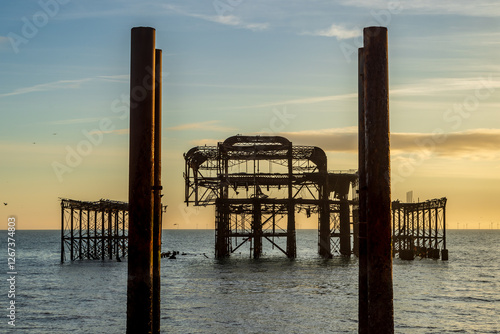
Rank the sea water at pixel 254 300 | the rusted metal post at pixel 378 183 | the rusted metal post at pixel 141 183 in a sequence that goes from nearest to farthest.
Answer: the rusted metal post at pixel 378 183 → the rusted metal post at pixel 141 183 → the sea water at pixel 254 300

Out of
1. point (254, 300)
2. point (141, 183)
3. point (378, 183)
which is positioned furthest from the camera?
point (254, 300)

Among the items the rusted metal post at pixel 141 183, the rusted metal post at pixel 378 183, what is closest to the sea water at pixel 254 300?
the rusted metal post at pixel 141 183

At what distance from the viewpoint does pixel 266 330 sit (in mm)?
31438

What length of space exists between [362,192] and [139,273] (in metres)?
4.31

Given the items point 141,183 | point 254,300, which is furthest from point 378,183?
point 254,300

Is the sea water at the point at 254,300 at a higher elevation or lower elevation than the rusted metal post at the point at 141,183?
lower

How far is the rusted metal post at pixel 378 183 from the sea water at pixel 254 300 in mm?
20955

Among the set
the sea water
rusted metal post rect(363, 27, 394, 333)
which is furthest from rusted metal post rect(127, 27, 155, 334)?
the sea water

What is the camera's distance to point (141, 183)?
39.3ft

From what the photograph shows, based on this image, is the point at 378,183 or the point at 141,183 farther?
the point at 141,183

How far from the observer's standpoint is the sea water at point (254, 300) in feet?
109

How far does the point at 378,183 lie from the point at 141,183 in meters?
4.14

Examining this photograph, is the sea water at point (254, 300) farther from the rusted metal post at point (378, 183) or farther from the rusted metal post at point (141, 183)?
the rusted metal post at point (378, 183)

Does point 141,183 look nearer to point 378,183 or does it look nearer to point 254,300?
point 378,183
